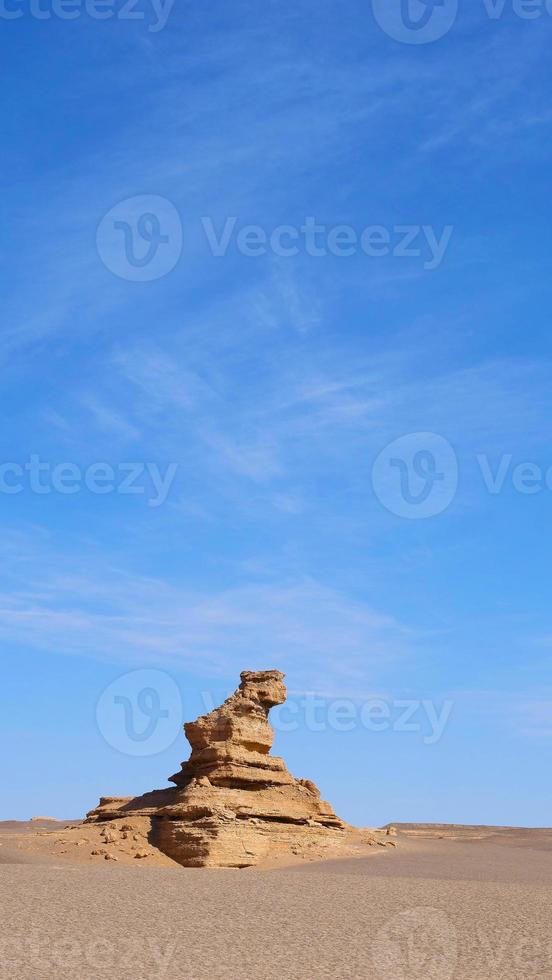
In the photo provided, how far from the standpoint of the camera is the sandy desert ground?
57.0ft

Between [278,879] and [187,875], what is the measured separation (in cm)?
273

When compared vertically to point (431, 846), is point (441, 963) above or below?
below

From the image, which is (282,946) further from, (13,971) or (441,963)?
(13,971)

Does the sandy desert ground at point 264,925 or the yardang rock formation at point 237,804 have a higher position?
the yardang rock formation at point 237,804

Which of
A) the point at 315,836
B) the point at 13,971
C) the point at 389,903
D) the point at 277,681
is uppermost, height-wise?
the point at 277,681

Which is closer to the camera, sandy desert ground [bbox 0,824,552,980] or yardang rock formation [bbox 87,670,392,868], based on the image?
sandy desert ground [bbox 0,824,552,980]

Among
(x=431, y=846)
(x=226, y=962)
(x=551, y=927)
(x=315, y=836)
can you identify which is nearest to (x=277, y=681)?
(x=315, y=836)

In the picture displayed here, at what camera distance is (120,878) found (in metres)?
27.8

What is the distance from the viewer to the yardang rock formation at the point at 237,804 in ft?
111

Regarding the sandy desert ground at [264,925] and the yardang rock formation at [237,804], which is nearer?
the sandy desert ground at [264,925]

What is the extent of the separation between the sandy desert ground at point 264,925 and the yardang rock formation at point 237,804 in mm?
2219

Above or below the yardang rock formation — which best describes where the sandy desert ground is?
below

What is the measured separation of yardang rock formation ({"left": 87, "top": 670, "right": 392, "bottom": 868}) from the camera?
3388 cm

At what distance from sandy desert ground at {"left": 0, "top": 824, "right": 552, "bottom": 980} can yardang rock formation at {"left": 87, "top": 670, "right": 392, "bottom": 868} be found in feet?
7.28
